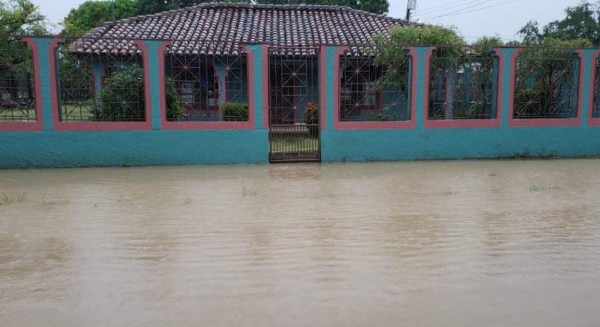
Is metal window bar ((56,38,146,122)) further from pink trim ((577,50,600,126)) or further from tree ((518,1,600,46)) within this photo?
tree ((518,1,600,46))

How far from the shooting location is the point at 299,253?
5.05m

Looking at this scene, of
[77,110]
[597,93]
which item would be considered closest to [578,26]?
[597,93]

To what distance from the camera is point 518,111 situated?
1288 cm

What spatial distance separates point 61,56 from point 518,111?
10956mm

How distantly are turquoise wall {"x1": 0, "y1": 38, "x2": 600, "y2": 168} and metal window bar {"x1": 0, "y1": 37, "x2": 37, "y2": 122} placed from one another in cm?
40

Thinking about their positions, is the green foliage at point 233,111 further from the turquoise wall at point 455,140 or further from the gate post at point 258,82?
the turquoise wall at point 455,140

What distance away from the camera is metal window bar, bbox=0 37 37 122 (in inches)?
407

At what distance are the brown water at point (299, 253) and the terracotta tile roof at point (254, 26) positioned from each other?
9.19m

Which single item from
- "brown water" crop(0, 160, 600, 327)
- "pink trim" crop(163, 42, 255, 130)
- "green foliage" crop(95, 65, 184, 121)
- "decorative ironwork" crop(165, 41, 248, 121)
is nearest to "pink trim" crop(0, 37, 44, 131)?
"green foliage" crop(95, 65, 184, 121)

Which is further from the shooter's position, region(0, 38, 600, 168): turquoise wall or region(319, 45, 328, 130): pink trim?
region(319, 45, 328, 130): pink trim

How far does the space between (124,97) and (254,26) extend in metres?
8.59

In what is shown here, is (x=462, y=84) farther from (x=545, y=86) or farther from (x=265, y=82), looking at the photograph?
(x=265, y=82)

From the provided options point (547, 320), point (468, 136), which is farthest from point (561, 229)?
point (468, 136)

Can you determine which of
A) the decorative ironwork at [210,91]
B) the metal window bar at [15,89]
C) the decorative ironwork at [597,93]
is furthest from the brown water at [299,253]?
the decorative ironwork at [210,91]
